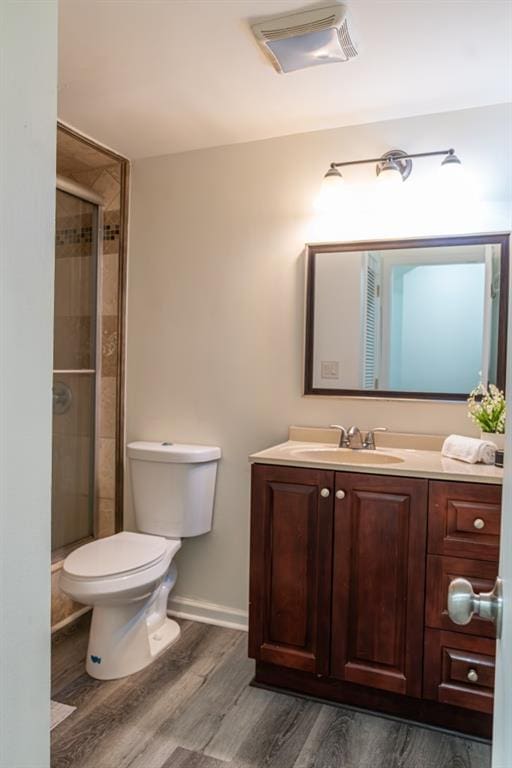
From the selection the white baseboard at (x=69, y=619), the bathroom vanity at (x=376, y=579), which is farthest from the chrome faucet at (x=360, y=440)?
the white baseboard at (x=69, y=619)

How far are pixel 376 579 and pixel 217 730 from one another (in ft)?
2.45

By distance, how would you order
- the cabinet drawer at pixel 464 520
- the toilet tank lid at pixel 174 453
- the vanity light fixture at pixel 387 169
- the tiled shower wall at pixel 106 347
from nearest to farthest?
the cabinet drawer at pixel 464 520 → the vanity light fixture at pixel 387 169 → the toilet tank lid at pixel 174 453 → the tiled shower wall at pixel 106 347

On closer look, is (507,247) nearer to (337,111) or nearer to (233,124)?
(337,111)

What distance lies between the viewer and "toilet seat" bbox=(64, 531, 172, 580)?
199cm

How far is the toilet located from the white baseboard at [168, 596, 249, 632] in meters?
0.09

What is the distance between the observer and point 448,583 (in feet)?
5.70

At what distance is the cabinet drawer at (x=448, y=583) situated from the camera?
1711 millimetres

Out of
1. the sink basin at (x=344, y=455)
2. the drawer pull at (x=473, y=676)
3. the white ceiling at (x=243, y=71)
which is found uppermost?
the white ceiling at (x=243, y=71)

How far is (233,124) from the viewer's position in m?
2.30

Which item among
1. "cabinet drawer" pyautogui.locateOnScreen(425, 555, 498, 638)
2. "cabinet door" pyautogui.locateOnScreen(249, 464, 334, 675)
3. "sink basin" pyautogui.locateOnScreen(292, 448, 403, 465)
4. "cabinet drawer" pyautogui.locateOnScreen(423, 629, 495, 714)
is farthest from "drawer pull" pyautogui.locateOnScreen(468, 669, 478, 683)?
"sink basin" pyautogui.locateOnScreen(292, 448, 403, 465)

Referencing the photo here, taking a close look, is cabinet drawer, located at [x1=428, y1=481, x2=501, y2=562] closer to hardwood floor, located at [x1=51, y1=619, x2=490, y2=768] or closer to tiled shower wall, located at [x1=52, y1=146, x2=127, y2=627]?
hardwood floor, located at [x1=51, y1=619, x2=490, y2=768]

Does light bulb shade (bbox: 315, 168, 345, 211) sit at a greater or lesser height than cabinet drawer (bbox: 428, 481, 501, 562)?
greater

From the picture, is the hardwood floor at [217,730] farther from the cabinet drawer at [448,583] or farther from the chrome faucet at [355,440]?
the chrome faucet at [355,440]

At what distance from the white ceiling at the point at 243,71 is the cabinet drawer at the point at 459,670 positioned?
194 cm
